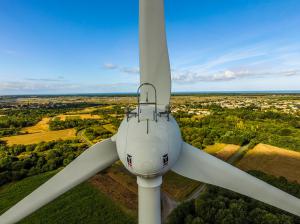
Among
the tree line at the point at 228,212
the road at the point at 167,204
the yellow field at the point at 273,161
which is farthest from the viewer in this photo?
the yellow field at the point at 273,161

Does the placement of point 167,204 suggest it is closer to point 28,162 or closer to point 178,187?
point 178,187

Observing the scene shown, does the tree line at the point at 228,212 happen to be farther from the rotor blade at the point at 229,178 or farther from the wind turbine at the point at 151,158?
the wind turbine at the point at 151,158

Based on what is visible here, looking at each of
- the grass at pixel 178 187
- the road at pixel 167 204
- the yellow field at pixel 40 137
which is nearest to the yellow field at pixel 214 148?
the grass at pixel 178 187

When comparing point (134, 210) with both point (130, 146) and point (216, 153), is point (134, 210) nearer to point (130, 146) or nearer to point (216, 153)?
point (130, 146)

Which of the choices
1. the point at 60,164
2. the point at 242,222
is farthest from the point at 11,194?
the point at 242,222

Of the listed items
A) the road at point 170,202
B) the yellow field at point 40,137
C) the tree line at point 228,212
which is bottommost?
Answer: the yellow field at point 40,137

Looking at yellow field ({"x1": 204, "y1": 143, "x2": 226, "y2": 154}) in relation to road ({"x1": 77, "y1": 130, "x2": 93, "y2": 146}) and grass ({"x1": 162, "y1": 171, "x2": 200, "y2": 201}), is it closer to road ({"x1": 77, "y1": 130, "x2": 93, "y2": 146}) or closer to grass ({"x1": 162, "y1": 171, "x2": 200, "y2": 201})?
grass ({"x1": 162, "y1": 171, "x2": 200, "y2": 201})
